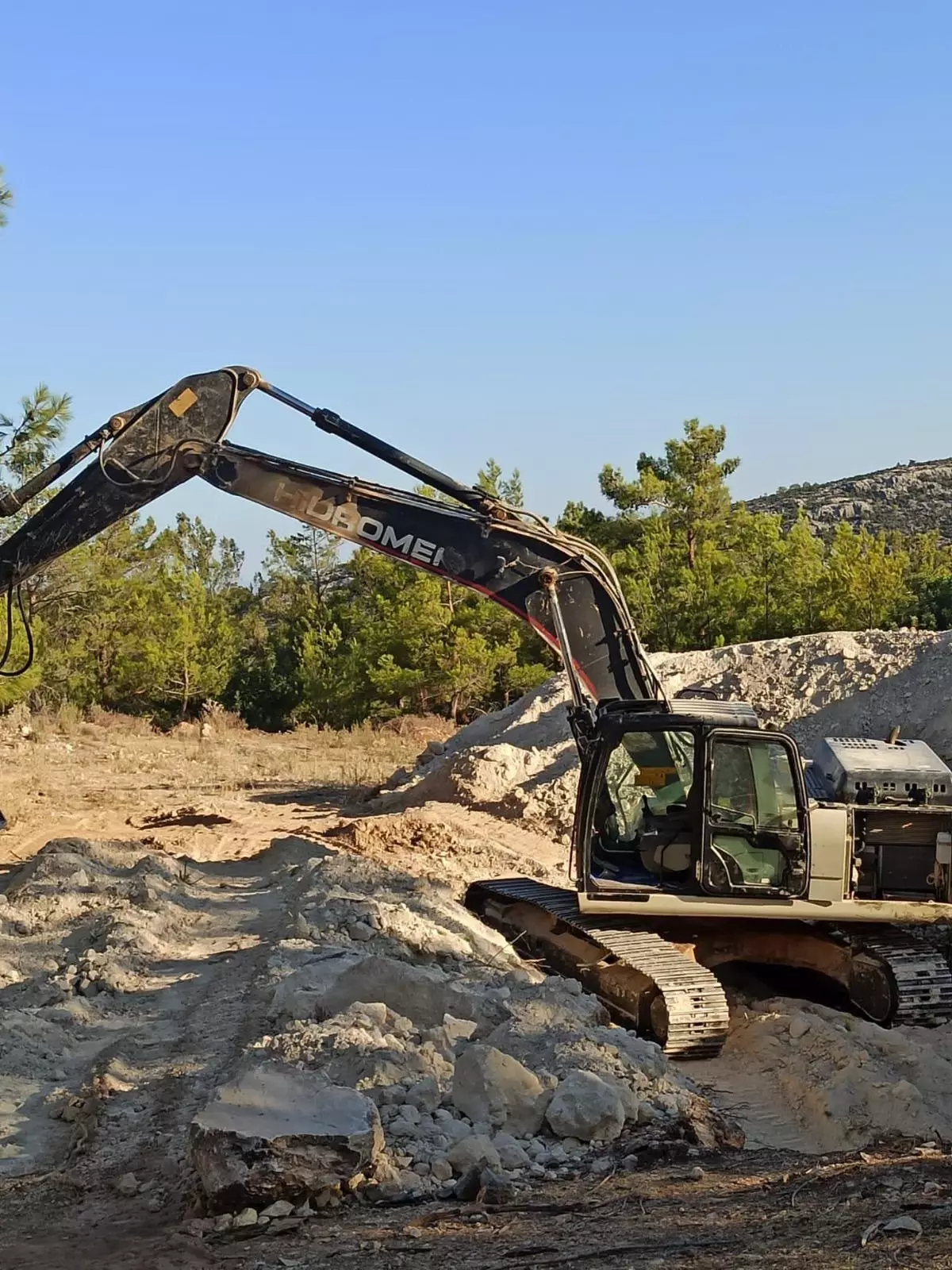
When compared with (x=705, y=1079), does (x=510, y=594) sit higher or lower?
higher

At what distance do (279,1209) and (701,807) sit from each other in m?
4.42

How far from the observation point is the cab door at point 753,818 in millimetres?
8570

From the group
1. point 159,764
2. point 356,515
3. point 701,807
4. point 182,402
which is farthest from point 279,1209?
point 159,764

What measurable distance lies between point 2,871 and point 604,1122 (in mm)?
9756

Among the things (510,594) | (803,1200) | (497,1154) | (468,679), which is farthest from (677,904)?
(468,679)

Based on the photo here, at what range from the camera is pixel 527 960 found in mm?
9477

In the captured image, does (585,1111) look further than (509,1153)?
Yes

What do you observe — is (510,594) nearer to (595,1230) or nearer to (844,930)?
(844,930)

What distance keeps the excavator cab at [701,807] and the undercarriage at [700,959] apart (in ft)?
1.45

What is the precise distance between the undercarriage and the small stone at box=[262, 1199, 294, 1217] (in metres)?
3.34

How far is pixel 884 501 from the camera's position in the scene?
72.0 meters

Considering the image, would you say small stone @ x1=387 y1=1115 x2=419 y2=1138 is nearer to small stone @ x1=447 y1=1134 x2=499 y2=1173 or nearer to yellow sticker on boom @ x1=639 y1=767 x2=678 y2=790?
small stone @ x1=447 y1=1134 x2=499 y2=1173

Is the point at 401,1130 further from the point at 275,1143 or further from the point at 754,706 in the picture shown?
the point at 754,706

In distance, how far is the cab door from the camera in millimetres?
8570
